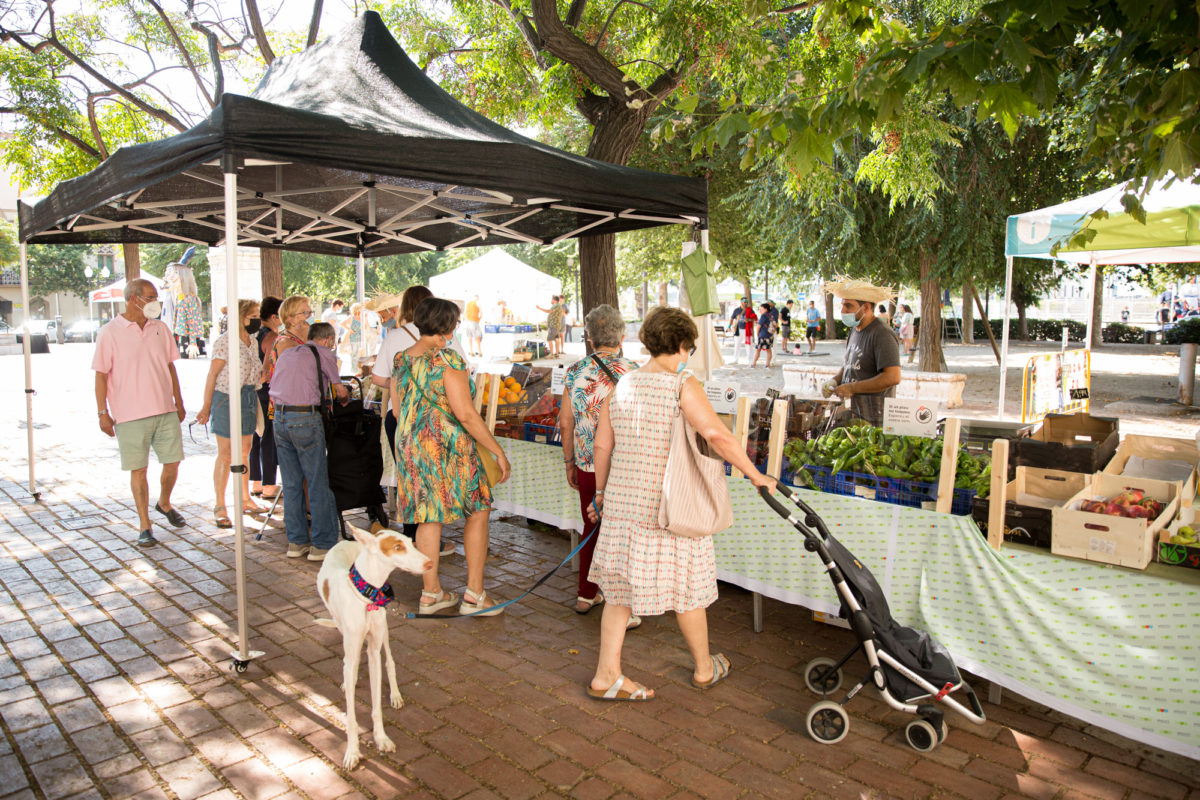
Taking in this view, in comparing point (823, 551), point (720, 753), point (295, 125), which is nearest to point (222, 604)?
point (295, 125)

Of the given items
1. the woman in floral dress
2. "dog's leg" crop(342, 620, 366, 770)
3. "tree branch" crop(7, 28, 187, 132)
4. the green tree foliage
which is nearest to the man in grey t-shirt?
the woman in floral dress

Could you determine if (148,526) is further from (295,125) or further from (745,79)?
(745,79)

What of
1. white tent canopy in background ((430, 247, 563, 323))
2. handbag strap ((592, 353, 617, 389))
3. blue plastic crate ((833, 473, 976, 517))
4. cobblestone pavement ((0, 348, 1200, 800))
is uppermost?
white tent canopy in background ((430, 247, 563, 323))

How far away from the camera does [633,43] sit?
31.4 feet

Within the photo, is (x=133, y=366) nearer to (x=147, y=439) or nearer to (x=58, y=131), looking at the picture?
(x=147, y=439)

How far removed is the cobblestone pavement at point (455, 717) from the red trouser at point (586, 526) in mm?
177

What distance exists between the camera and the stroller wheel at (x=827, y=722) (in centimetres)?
320

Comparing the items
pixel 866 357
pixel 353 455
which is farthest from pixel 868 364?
pixel 353 455

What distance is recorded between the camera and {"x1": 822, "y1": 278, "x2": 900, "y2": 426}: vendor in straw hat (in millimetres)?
5562

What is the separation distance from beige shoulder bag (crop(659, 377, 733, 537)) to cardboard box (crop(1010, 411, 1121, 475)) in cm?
177

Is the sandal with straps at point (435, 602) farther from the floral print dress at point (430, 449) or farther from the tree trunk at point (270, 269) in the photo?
the tree trunk at point (270, 269)

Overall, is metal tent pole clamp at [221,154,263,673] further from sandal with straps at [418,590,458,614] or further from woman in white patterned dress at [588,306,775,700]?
woman in white patterned dress at [588,306,775,700]

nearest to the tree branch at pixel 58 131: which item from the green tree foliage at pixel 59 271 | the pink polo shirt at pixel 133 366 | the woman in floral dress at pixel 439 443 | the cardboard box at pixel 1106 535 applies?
the pink polo shirt at pixel 133 366

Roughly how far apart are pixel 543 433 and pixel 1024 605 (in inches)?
127
